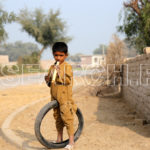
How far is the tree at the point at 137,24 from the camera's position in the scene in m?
16.7

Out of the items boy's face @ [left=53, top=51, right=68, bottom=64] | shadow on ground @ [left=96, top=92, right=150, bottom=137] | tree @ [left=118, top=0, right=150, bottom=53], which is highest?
tree @ [left=118, top=0, right=150, bottom=53]

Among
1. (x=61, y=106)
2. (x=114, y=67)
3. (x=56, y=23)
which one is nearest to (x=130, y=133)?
(x=61, y=106)

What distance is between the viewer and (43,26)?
1566 inches

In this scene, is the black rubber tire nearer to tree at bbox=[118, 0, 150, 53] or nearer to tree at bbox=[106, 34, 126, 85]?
tree at bbox=[106, 34, 126, 85]

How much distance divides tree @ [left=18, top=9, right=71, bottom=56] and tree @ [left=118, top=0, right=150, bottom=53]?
21.7 metres

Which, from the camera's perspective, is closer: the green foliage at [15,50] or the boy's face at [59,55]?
the boy's face at [59,55]

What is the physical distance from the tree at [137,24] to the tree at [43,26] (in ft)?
71.2

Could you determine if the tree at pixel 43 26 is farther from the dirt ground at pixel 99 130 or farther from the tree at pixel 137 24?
the dirt ground at pixel 99 130

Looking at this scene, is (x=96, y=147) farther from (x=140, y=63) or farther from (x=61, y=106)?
(x=140, y=63)

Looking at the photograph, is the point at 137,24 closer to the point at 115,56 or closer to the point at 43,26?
the point at 115,56

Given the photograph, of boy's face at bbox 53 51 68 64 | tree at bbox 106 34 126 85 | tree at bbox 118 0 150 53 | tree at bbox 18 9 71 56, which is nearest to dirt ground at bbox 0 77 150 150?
boy's face at bbox 53 51 68 64

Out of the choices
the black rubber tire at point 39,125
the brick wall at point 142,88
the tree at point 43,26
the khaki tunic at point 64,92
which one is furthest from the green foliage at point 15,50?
the khaki tunic at point 64,92

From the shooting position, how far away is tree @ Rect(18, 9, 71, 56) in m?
39.5

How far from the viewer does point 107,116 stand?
22.6ft
